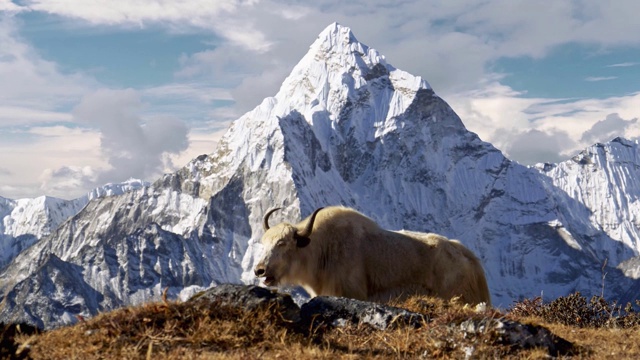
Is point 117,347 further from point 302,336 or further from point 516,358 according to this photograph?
point 516,358

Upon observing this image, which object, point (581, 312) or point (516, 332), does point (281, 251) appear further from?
point (516, 332)

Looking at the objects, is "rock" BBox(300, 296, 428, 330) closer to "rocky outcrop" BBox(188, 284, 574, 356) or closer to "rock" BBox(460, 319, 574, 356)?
"rocky outcrop" BBox(188, 284, 574, 356)

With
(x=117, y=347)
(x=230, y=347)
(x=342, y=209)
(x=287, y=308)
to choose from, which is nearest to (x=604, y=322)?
(x=342, y=209)

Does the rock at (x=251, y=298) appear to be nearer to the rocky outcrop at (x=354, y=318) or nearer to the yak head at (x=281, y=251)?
the rocky outcrop at (x=354, y=318)

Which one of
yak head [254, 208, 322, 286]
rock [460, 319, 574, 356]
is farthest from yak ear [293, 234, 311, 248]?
rock [460, 319, 574, 356]

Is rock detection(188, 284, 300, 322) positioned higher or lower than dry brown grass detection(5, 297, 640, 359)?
higher

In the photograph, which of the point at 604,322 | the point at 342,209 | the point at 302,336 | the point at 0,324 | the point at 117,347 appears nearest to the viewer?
the point at 117,347

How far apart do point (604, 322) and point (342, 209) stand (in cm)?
681

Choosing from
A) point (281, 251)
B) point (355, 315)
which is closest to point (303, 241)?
point (281, 251)

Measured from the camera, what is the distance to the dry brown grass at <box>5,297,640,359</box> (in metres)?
9.70

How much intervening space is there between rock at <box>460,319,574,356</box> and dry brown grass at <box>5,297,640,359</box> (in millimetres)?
98

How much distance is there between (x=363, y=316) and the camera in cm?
1185

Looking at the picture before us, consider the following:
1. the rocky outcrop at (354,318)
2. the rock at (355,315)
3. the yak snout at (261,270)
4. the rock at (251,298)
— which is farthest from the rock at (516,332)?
the yak snout at (261,270)

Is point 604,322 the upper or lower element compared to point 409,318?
lower
